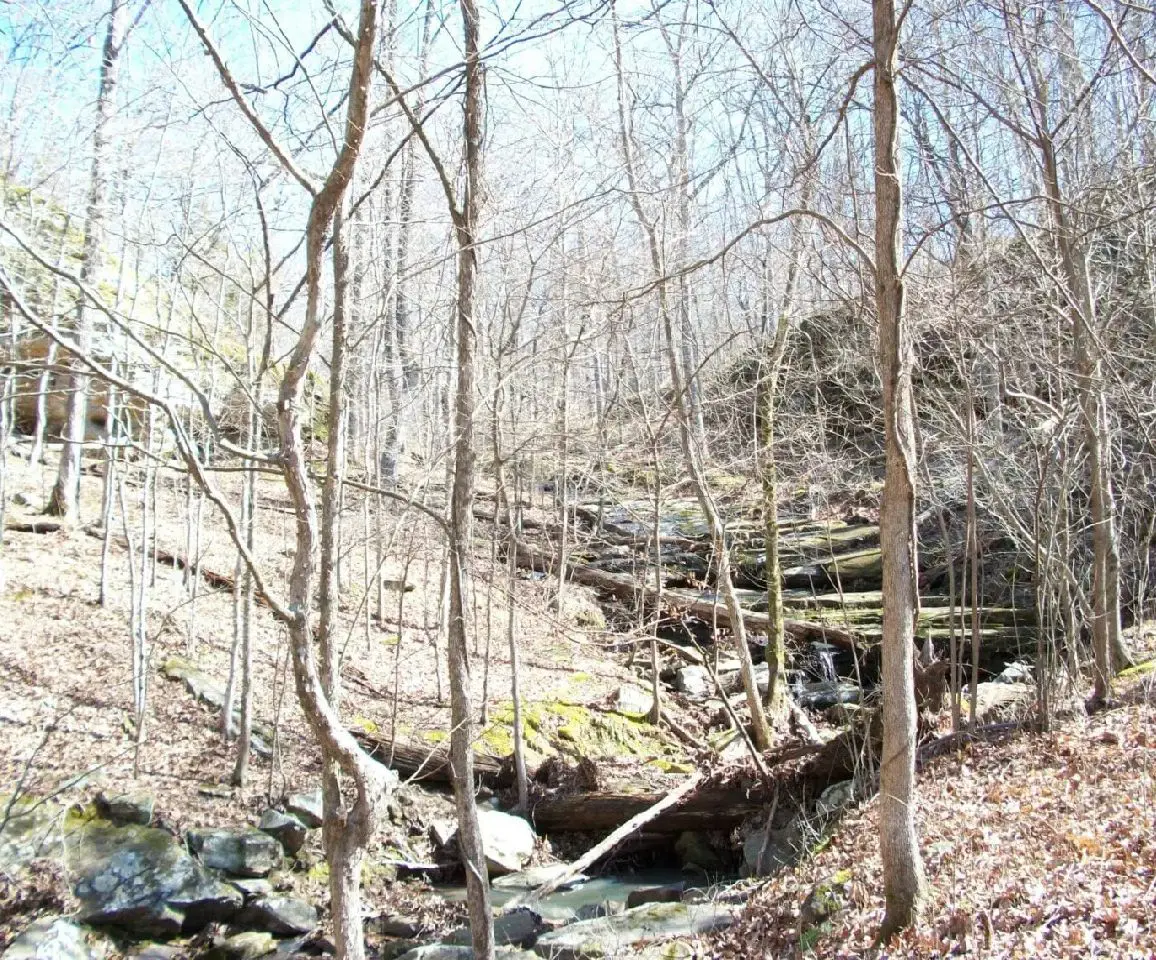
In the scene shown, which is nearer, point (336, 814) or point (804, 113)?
point (336, 814)

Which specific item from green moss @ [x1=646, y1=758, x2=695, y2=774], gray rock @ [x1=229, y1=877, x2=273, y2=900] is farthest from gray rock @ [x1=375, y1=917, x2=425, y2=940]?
green moss @ [x1=646, y1=758, x2=695, y2=774]

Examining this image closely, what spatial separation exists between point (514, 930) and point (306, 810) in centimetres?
260

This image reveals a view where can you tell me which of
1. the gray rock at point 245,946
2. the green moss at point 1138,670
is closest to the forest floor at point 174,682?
the gray rock at point 245,946

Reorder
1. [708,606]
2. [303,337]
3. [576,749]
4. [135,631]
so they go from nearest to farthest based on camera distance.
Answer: [303,337]
[135,631]
[576,749]
[708,606]

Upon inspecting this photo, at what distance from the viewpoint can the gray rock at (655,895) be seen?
8.33 m

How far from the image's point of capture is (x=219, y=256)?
10469 mm

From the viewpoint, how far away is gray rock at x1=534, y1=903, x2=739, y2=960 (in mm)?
6941

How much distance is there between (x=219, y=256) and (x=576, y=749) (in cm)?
751

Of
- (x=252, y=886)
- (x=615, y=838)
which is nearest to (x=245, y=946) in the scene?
(x=252, y=886)

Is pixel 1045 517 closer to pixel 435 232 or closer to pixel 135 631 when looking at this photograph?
pixel 435 232

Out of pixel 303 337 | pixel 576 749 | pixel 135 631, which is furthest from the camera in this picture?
pixel 576 749

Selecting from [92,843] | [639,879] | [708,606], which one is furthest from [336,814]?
[708,606]

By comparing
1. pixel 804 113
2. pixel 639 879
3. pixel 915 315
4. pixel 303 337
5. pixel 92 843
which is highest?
pixel 804 113

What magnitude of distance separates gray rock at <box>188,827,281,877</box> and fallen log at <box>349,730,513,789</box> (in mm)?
1652
